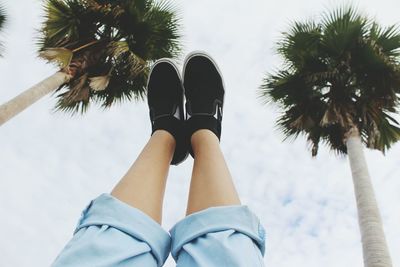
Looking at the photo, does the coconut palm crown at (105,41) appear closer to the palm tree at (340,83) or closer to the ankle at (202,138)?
the palm tree at (340,83)

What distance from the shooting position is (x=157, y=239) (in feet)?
4.16

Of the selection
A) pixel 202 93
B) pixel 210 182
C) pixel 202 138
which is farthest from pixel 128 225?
pixel 202 93

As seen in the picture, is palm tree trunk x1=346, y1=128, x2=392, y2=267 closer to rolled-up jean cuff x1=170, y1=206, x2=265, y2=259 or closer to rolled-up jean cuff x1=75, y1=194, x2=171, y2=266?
rolled-up jean cuff x1=170, y1=206, x2=265, y2=259

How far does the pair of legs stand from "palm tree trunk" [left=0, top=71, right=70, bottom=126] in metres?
2.80

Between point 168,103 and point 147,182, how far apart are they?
113cm

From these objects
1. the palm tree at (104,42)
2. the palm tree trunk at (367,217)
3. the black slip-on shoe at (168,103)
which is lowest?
the palm tree trunk at (367,217)

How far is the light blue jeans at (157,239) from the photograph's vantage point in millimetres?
1096

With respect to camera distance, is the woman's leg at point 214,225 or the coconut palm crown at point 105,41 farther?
the coconut palm crown at point 105,41

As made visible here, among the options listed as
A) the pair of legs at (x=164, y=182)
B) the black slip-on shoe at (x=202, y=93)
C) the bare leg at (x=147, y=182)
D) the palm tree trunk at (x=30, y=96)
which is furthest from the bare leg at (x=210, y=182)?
the palm tree trunk at (x=30, y=96)

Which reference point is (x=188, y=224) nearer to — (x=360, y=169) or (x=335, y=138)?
(x=360, y=169)

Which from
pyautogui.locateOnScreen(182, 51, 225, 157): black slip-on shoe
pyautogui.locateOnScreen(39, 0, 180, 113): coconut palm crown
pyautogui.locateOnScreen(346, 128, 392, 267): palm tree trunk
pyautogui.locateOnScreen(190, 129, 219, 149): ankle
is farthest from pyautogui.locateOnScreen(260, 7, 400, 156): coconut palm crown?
pyautogui.locateOnScreen(190, 129, 219, 149): ankle

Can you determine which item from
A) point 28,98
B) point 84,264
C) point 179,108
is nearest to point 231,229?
point 84,264

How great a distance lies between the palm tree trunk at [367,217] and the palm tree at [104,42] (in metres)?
3.37

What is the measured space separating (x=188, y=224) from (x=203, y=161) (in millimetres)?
500
